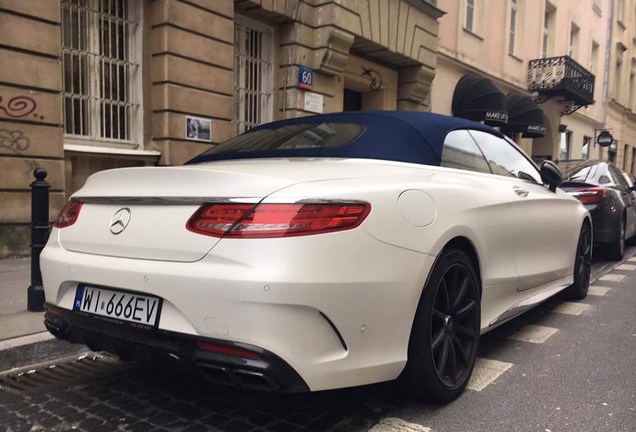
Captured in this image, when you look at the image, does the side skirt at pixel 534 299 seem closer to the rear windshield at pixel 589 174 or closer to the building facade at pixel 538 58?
the rear windshield at pixel 589 174

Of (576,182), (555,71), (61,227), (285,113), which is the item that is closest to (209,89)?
(285,113)

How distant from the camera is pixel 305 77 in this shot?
996 cm

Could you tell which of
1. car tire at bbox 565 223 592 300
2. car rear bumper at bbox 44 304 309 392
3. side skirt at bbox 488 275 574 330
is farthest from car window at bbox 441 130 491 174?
car tire at bbox 565 223 592 300

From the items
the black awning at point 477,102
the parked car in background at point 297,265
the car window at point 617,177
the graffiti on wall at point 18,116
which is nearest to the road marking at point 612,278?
the car window at point 617,177

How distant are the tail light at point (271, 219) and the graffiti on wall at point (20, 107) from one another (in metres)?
5.20

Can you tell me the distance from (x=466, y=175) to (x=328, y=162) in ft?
3.10

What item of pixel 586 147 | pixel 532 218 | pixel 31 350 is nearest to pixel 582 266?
pixel 532 218

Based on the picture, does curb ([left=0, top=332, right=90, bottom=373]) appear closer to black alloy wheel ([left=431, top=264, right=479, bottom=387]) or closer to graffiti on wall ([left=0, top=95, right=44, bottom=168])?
black alloy wheel ([left=431, top=264, right=479, bottom=387])

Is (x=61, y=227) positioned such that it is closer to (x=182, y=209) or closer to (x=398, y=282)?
(x=182, y=209)

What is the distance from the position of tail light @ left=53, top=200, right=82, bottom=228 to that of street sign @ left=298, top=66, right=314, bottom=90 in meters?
7.49

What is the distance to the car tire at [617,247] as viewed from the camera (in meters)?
7.36

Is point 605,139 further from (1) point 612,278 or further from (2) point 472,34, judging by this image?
(1) point 612,278

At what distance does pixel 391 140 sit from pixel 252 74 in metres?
7.29

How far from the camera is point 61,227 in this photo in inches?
107
